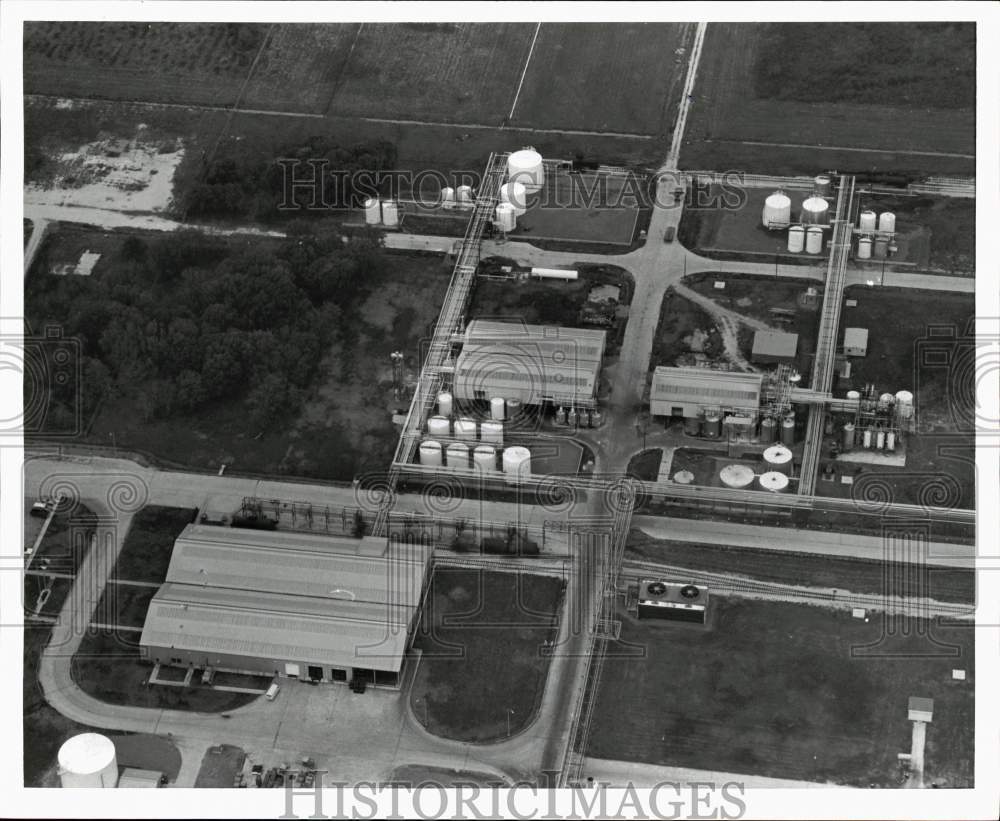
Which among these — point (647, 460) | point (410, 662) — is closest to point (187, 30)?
point (647, 460)

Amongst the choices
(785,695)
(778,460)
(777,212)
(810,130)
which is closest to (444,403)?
(778,460)

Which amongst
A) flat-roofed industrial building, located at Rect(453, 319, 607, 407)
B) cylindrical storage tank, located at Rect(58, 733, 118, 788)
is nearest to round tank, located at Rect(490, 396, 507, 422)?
flat-roofed industrial building, located at Rect(453, 319, 607, 407)

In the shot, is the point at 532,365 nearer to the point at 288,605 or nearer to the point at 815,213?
the point at 288,605

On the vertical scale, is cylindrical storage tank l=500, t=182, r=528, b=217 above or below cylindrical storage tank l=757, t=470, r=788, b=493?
above

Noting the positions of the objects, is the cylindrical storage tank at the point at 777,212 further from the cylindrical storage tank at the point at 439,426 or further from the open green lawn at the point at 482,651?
the open green lawn at the point at 482,651

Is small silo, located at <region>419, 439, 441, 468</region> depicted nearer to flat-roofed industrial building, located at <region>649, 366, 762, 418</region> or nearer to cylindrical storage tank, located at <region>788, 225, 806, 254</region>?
flat-roofed industrial building, located at <region>649, 366, 762, 418</region>

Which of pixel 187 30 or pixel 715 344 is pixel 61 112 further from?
pixel 715 344
